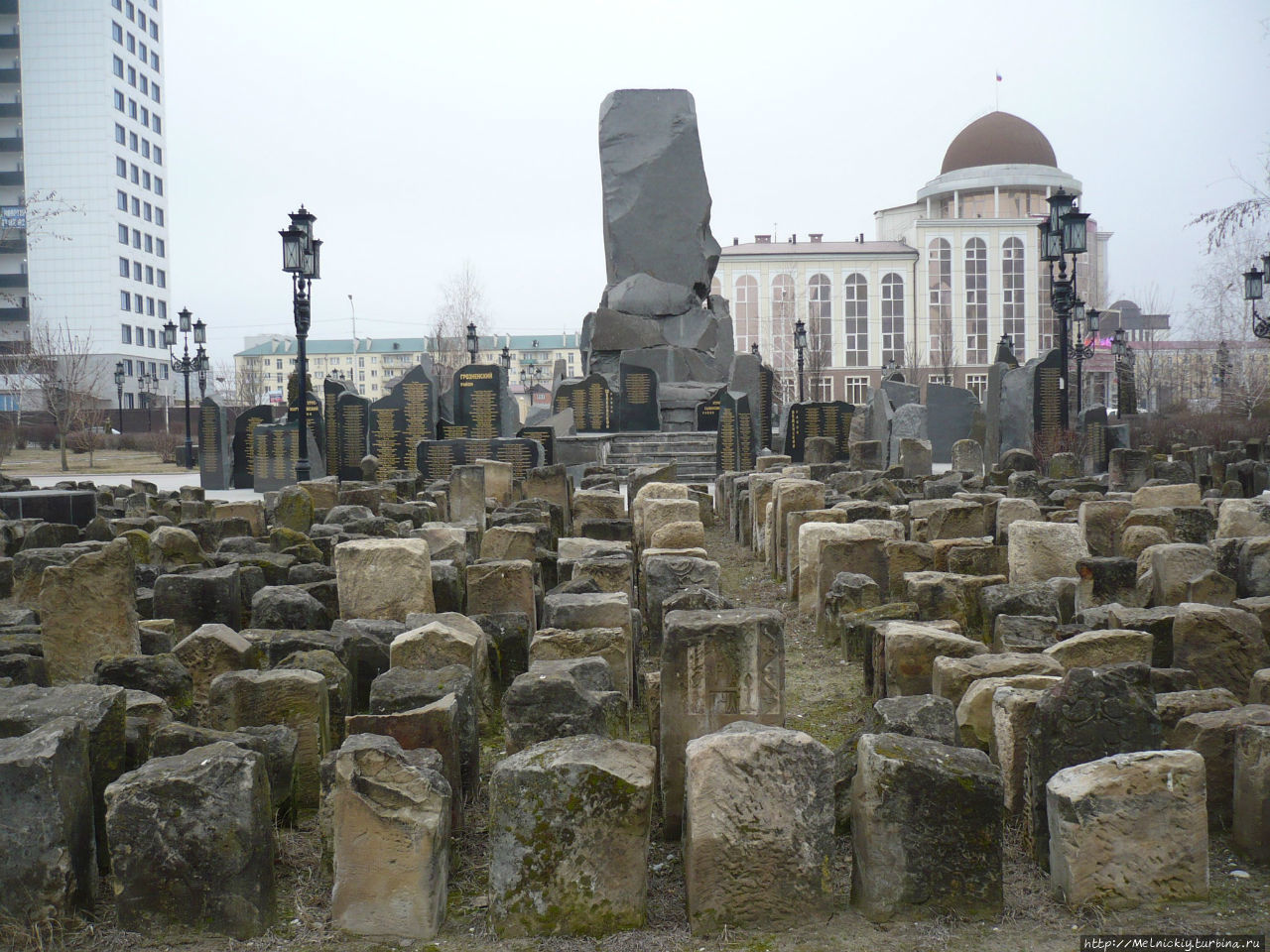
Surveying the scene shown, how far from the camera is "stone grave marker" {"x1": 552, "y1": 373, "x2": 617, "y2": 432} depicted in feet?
84.2

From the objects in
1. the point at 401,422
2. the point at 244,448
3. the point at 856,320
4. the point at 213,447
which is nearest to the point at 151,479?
the point at 213,447

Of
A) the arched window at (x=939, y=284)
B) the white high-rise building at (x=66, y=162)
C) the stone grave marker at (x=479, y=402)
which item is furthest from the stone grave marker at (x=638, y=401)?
the white high-rise building at (x=66, y=162)

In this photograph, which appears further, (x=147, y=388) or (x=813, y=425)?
(x=147, y=388)

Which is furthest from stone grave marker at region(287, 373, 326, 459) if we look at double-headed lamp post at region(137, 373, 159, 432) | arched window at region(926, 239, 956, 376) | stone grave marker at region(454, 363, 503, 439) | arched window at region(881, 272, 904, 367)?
arched window at region(926, 239, 956, 376)

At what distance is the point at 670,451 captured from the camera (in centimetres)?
2397

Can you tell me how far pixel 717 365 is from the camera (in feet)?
96.8

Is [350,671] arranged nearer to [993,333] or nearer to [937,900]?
[937,900]

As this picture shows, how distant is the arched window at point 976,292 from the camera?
72.8 metres

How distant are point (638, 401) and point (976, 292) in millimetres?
53563

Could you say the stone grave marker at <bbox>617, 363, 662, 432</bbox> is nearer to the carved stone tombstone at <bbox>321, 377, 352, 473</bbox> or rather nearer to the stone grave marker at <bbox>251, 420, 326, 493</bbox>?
the carved stone tombstone at <bbox>321, 377, 352, 473</bbox>

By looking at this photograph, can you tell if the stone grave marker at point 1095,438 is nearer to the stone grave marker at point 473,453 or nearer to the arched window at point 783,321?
the stone grave marker at point 473,453

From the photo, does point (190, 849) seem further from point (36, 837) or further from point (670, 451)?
point (670, 451)

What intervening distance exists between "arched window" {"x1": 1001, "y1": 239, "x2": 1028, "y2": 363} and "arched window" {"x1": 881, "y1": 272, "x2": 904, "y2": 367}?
6757 millimetres

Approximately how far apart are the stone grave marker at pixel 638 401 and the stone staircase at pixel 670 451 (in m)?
1.16
